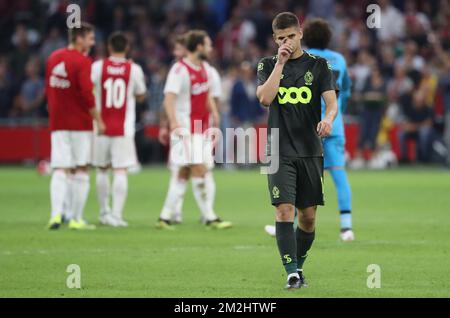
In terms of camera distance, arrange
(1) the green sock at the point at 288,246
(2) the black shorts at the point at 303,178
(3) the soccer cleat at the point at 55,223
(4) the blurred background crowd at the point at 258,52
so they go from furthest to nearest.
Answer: (4) the blurred background crowd at the point at 258,52 < (3) the soccer cleat at the point at 55,223 < (2) the black shorts at the point at 303,178 < (1) the green sock at the point at 288,246

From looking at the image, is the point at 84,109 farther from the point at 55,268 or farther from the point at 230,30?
the point at 230,30

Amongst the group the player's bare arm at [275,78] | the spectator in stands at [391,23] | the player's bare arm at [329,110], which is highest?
the spectator in stands at [391,23]

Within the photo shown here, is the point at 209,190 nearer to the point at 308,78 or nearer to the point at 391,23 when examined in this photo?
the point at 308,78

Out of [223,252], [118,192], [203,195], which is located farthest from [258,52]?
[223,252]

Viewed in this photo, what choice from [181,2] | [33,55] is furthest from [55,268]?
[181,2]

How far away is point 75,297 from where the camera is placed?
30.3ft

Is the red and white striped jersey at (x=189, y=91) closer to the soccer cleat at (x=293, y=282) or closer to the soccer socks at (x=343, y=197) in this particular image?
the soccer socks at (x=343, y=197)

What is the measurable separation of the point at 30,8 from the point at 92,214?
57.4 ft

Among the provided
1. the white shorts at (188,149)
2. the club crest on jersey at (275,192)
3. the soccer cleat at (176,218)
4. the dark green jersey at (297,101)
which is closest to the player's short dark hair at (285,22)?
the dark green jersey at (297,101)

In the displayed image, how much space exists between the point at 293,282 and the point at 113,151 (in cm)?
696

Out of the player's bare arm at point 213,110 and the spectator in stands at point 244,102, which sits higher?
the spectator in stands at point 244,102

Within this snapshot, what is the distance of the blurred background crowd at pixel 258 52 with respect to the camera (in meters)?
29.0

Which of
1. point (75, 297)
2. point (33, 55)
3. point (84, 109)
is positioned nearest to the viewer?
point (75, 297)

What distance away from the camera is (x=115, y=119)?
15984 millimetres
